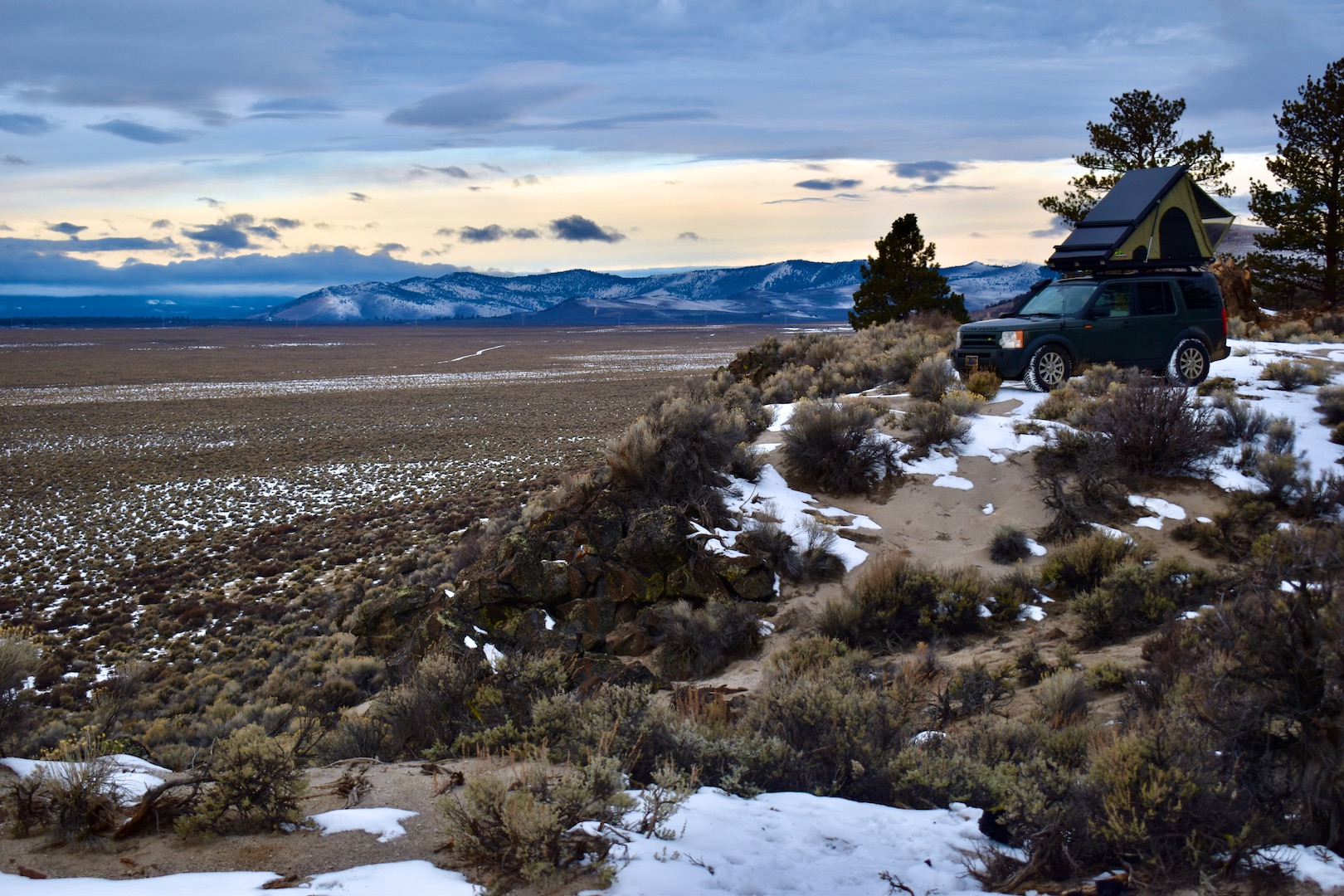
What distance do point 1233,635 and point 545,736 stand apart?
4016mm

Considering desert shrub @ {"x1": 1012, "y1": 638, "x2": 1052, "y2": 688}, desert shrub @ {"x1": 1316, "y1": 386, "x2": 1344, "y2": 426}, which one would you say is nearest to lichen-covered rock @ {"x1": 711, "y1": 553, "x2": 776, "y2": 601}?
desert shrub @ {"x1": 1012, "y1": 638, "x2": 1052, "y2": 688}

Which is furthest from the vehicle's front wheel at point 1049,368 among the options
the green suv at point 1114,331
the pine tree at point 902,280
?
the pine tree at point 902,280

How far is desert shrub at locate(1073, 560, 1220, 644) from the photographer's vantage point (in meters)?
8.16

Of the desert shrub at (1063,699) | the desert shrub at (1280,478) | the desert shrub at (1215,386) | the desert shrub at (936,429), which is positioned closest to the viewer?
the desert shrub at (1063,699)

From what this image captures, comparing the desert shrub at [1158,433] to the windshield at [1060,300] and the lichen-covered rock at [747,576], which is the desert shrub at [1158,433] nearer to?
the windshield at [1060,300]

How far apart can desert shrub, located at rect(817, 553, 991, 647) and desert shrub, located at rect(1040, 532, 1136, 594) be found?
84 centimetres

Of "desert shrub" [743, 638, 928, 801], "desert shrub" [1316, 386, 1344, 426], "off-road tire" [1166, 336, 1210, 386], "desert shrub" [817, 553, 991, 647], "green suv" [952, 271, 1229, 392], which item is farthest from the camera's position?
"off-road tire" [1166, 336, 1210, 386]

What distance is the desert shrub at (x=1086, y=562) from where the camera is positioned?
9.42 meters

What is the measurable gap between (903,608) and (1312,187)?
108 ft

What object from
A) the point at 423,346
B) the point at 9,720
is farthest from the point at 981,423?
the point at 423,346

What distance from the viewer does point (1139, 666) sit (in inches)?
277

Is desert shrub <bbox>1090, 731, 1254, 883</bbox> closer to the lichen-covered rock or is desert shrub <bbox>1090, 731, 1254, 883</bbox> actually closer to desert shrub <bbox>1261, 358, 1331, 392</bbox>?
the lichen-covered rock

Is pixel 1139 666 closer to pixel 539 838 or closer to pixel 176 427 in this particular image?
pixel 539 838

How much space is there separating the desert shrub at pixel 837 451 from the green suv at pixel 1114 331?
3.49 meters
